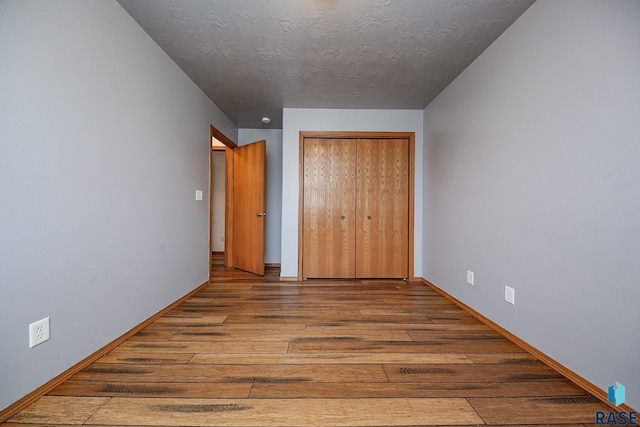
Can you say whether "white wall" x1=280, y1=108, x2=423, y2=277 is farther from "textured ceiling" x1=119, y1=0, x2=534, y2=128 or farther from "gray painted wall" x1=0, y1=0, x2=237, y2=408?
"gray painted wall" x1=0, y1=0, x2=237, y2=408

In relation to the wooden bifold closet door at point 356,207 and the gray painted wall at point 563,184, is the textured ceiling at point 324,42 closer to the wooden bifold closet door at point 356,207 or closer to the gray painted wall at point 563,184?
the gray painted wall at point 563,184

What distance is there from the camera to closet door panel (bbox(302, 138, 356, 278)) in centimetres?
369

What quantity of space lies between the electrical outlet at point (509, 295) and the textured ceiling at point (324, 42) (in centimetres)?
192

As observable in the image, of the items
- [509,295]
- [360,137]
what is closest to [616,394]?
[509,295]

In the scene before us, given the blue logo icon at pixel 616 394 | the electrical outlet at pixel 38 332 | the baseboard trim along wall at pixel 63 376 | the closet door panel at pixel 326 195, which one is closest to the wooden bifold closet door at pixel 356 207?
the closet door panel at pixel 326 195

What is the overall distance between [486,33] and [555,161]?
1.18 m

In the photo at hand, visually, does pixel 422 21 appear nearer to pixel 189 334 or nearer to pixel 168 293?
pixel 189 334

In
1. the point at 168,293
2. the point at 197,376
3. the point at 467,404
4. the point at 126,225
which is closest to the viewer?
the point at 467,404

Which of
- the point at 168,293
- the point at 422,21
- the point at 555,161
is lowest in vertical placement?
the point at 168,293

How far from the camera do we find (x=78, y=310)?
60.0 inches

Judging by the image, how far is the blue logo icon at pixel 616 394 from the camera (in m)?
1.21

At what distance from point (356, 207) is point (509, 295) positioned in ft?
6.72

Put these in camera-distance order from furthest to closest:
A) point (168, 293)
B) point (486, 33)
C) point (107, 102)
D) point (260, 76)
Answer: point (260, 76), point (168, 293), point (486, 33), point (107, 102)

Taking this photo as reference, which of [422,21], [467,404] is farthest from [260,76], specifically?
[467,404]
